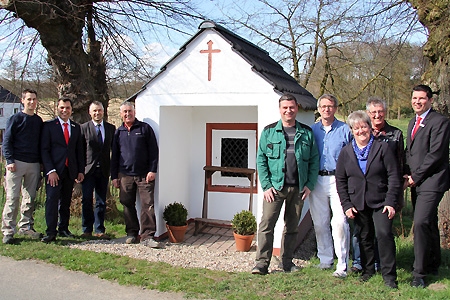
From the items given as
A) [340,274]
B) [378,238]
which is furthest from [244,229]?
[378,238]

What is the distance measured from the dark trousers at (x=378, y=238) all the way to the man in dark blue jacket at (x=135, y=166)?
2833 millimetres

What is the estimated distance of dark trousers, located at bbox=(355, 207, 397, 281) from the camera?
4203mm

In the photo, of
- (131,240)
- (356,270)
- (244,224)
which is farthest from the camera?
(131,240)

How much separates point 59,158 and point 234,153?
2.88 m

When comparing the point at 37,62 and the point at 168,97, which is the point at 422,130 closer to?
the point at 168,97

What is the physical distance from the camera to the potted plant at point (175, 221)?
20.3ft

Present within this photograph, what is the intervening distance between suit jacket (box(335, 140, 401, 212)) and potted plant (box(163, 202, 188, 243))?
2.68 m

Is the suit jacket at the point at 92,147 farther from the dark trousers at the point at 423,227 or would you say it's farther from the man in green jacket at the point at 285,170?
the dark trousers at the point at 423,227

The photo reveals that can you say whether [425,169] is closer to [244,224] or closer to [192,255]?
[244,224]

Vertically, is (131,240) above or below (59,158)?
below

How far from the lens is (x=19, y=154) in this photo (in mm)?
5586

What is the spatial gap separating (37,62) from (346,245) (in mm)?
7131

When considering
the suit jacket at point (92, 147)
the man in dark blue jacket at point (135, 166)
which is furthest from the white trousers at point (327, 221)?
the suit jacket at point (92, 147)

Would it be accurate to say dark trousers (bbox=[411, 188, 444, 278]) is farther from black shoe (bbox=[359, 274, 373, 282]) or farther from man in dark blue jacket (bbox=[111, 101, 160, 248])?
man in dark blue jacket (bbox=[111, 101, 160, 248])
